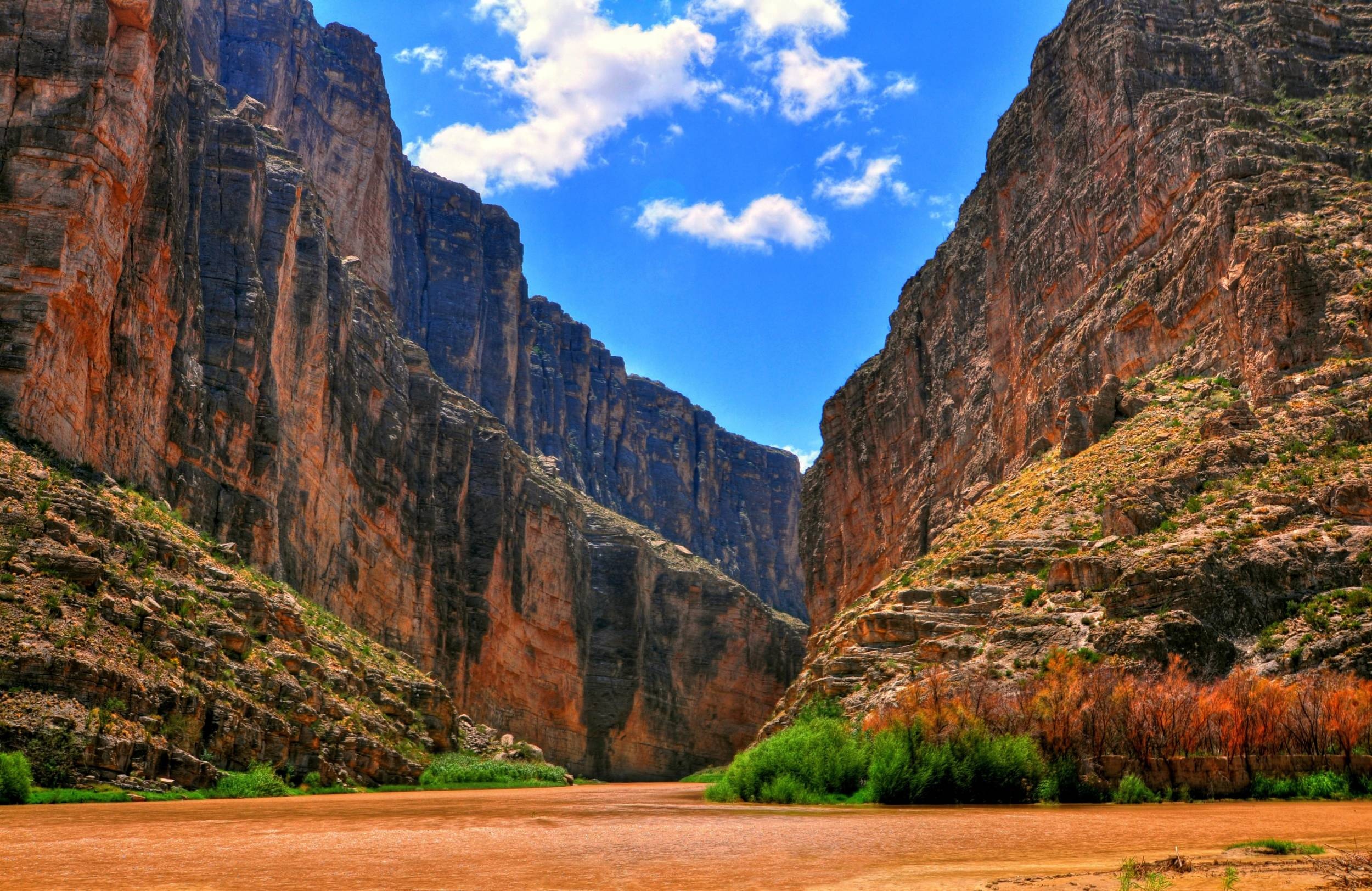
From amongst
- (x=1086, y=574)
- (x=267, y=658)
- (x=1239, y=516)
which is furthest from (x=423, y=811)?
(x=1239, y=516)

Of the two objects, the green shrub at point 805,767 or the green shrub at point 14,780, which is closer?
the green shrub at point 14,780

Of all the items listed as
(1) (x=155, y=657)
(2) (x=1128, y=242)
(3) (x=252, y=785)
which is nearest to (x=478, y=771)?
(3) (x=252, y=785)

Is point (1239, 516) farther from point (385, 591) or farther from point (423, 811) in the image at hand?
point (385, 591)

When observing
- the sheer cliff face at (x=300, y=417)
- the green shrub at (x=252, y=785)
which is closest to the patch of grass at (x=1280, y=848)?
the green shrub at (x=252, y=785)

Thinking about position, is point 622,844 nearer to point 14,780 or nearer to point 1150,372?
point 14,780

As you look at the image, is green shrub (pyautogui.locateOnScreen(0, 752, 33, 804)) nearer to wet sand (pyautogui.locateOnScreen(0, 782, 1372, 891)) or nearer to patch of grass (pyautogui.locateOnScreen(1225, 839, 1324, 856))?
wet sand (pyautogui.locateOnScreen(0, 782, 1372, 891))

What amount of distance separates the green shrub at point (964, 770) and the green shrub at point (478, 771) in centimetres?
2482

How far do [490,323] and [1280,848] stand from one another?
416ft

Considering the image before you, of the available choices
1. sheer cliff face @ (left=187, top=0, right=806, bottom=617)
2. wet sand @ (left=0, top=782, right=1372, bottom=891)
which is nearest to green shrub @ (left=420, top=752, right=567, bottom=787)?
wet sand @ (left=0, top=782, right=1372, bottom=891)

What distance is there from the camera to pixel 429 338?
126 metres

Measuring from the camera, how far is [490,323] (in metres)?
134

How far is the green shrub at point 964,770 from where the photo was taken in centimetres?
2492

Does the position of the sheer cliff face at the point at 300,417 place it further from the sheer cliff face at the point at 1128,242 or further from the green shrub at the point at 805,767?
the sheer cliff face at the point at 1128,242

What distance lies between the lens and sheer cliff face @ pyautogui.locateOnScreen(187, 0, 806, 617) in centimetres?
10494
